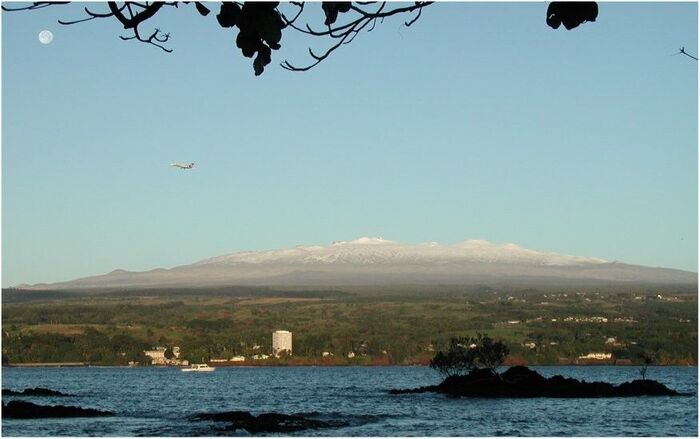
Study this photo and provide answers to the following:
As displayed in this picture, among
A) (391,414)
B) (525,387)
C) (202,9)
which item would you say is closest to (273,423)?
(391,414)

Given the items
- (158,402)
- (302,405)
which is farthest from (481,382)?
(158,402)

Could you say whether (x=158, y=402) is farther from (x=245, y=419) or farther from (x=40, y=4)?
(x=40, y=4)

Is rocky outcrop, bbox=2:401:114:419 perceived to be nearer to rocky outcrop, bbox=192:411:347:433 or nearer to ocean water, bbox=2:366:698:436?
ocean water, bbox=2:366:698:436

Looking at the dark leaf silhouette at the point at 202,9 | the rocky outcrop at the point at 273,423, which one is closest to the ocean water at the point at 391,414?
the rocky outcrop at the point at 273,423

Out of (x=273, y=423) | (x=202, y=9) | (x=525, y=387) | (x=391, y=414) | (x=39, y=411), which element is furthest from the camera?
(x=525, y=387)

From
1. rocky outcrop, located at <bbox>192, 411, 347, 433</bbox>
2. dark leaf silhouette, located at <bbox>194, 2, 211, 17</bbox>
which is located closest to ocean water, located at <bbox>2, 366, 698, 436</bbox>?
rocky outcrop, located at <bbox>192, 411, 347, 433</bbox>

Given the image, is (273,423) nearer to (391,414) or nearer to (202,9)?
(391,414)

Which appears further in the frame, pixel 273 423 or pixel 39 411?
pixel 39 411

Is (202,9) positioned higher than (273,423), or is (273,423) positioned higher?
(202,9)
